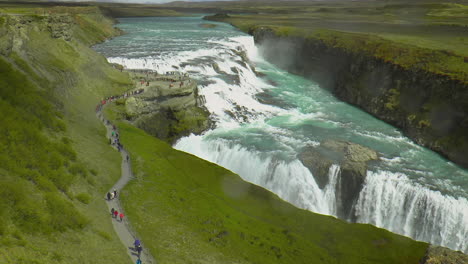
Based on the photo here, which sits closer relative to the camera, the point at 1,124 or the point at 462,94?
the point at 1,124

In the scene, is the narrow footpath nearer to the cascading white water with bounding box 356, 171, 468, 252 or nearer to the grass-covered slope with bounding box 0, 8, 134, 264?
the grass-covered slope with bounding box 0, 8, 134, 264

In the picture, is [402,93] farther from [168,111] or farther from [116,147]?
[116,147]

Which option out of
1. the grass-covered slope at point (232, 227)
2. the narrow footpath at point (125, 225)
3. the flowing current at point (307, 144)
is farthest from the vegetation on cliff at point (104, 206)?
the flowing current at point (307, 144)

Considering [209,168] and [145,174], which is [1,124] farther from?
[209,168]

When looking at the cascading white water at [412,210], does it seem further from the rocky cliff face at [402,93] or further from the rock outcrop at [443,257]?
the rocky cliff face at [402,93]

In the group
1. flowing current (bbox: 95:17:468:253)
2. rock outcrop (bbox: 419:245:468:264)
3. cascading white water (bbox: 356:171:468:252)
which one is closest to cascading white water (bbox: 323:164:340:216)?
flowing current (bbox: 95:17:468:253)

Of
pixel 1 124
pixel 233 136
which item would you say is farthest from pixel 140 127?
pixel 1 124
